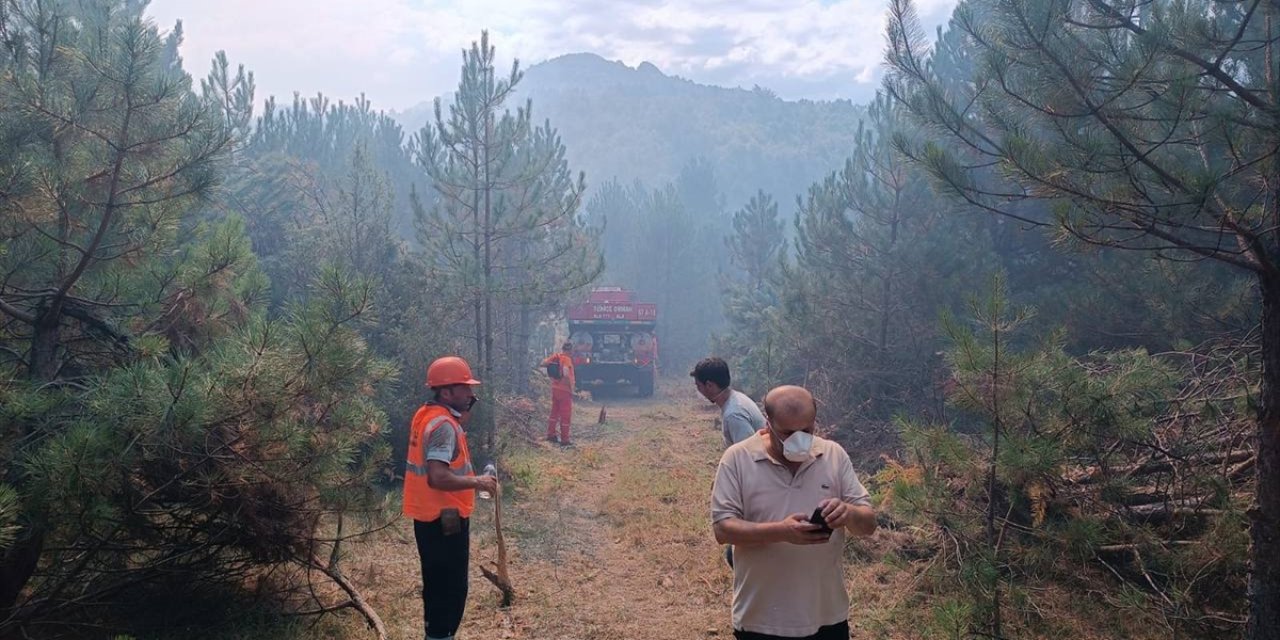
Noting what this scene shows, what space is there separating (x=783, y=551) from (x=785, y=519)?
0.15 m

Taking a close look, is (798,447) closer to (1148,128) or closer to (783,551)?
(783,551)

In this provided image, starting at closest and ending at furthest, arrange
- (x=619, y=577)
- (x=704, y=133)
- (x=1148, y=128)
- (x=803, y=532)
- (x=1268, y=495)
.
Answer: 1. (x=803, y=532)
2. (x=1268, y=495)
3. (x=1148, y=128)
4. (x=619, y=577)
5. (x=704, y=133)

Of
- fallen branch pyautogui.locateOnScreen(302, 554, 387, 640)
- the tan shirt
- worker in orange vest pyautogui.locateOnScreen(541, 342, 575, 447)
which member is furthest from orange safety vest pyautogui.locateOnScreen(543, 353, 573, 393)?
the tan shirt

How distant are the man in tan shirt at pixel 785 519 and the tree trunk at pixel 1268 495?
83.0 inches

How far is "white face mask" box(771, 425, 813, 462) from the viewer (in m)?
2.52

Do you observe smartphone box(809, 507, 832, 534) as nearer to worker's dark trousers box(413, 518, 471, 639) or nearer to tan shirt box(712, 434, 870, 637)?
tan shirt box(712, 434, 870, 637)

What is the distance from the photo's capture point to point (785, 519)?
8.02 ft

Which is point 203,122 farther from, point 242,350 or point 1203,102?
point 1203,102

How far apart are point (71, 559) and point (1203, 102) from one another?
19.6ft

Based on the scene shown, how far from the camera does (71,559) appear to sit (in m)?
3.79

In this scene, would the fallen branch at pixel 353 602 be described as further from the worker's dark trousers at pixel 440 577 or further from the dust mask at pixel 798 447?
the dust mask at pixel 798 447

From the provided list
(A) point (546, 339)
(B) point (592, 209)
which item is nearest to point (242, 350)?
(A) point (546, 339)

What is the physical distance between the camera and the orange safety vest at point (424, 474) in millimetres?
3760

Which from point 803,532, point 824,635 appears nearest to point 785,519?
point 803,532
